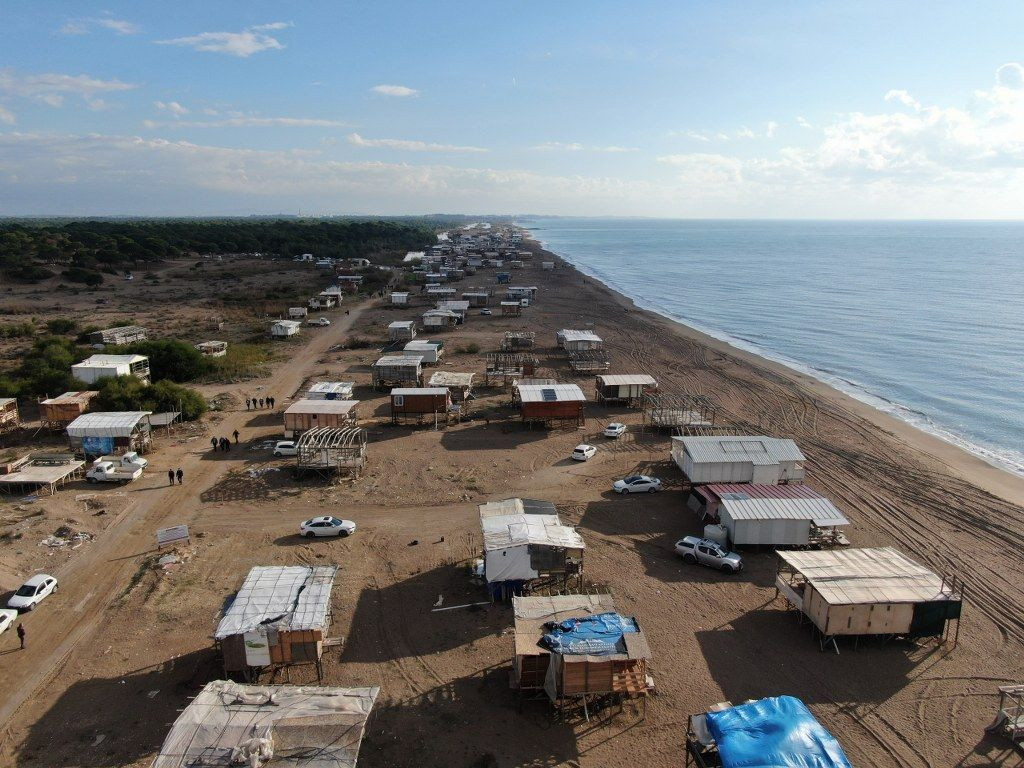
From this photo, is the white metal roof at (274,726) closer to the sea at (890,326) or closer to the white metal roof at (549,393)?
the white metal roof at (549,393)

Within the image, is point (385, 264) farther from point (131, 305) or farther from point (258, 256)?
point (131, 305)

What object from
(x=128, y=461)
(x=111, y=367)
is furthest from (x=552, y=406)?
(x=111, y=367)

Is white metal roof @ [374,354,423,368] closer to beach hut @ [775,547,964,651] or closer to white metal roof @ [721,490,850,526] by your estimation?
white metal roof @ [721,490,850,526]

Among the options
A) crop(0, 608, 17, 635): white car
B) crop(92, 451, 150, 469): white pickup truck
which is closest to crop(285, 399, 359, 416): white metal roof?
crop(92, 451, 150, 469): white pickup truck

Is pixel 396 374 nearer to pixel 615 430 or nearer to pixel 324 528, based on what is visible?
pixel 615 430

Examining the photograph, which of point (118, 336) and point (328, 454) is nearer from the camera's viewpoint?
point (328, 454)
